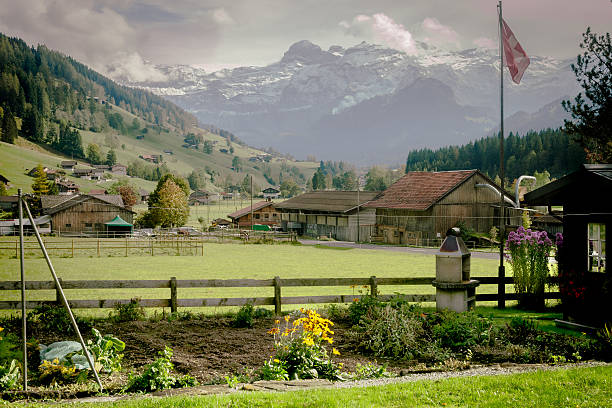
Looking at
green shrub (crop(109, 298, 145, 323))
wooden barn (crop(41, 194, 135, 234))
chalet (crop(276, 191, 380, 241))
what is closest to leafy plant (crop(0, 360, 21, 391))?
green shrub (crop(109, 298, 145, 323))

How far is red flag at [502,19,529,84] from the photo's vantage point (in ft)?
49.7

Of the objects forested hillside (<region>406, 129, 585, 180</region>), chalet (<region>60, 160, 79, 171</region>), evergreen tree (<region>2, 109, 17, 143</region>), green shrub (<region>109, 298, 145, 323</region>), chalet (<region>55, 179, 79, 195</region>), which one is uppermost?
forested hillside (<region>406, 129, 585, 180</region>)

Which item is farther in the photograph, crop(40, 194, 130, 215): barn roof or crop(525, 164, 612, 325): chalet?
crop(40, 194, 130, 215): barn roof

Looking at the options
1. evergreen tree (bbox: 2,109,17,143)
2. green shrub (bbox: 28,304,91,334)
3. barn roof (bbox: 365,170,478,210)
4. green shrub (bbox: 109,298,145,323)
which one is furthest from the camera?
barn roof (bbox: 365,170,478,210)

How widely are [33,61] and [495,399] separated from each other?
36.2 m

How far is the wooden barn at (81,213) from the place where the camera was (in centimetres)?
4694

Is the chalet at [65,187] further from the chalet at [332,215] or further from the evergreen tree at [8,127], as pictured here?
the evergreen tree at [8,127]

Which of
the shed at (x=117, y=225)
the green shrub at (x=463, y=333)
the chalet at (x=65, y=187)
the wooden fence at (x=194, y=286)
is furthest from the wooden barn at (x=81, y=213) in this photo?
the green shrub at (x=463, y=333)

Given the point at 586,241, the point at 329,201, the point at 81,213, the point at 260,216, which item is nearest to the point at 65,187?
the point at 81,213

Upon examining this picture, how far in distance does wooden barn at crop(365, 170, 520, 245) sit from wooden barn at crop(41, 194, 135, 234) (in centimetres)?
2908

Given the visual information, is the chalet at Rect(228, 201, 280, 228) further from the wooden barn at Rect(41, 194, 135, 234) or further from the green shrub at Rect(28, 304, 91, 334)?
the green shrub at Rect(28, 304, 91, 334)

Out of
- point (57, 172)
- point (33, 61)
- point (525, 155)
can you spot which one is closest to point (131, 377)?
point (33, 61)

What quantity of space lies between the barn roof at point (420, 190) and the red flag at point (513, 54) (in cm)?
2969

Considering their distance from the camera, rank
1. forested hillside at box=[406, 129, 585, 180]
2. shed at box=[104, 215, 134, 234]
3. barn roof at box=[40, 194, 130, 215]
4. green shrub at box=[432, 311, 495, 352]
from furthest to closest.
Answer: forested hillside at box=[406, 129, 585, 180] → shed at box=[104, 215, 134, 234] → barn roof at box=[40, 194, 130, 215] → green shrub at box=[432, 311, 495, 352]
